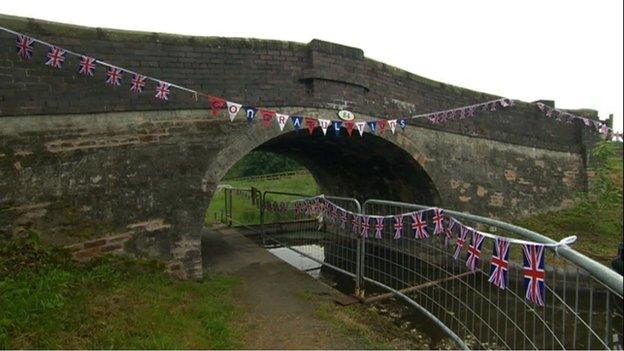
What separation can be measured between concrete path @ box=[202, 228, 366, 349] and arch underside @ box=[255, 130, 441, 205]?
99.9 inches

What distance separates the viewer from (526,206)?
1048 cm

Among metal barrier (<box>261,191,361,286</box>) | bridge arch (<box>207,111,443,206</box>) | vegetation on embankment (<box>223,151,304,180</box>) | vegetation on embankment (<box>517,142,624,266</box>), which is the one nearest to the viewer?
bridge arch (<box>207,111,443,206</box>)

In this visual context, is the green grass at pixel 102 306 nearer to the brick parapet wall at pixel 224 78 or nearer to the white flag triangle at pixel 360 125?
the brick parapet wall at pixel 224 78

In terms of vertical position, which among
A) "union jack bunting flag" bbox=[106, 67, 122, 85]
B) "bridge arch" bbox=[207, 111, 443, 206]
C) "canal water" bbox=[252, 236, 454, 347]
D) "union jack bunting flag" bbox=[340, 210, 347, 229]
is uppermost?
"union jack bunting flag" bbox=[106, 67, 122, 85]

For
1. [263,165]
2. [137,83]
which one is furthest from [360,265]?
[263,165]

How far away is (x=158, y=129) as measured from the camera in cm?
620

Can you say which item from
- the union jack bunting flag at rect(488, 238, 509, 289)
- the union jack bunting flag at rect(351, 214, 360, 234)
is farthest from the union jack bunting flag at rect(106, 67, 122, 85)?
the union jack bunting flag at rect(488, 238, 509, 289)

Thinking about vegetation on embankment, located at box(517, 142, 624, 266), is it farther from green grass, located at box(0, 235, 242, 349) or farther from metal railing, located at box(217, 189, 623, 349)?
green grass, located at box(0, 235, 242, 349)

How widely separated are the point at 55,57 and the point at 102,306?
3.29 meters

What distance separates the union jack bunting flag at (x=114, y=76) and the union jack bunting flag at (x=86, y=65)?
21 centimetres

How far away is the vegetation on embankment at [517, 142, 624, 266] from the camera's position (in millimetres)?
10000

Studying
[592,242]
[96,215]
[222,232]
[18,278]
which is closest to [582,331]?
[592,242]

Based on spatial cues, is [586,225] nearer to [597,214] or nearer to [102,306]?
[597,214]

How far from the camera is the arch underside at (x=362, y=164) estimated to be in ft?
29.9
